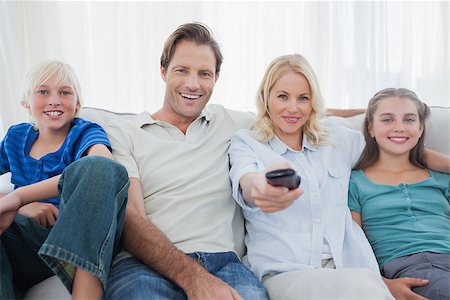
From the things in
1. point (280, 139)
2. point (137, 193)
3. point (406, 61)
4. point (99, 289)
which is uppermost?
point (406, 61)

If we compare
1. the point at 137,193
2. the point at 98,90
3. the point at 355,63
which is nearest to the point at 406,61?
the point at 355,63

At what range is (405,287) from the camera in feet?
4.37

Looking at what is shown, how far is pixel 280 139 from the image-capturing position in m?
1.59

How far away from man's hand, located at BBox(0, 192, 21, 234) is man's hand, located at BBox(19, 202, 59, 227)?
6 centimetres

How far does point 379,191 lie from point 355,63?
1.34 m

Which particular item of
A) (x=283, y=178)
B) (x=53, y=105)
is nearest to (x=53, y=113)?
(x=53, y=105)

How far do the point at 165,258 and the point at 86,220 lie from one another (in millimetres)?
254

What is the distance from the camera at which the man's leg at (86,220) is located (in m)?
1.05

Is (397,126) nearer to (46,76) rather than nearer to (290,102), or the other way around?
(290,102)

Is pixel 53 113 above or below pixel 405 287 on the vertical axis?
above

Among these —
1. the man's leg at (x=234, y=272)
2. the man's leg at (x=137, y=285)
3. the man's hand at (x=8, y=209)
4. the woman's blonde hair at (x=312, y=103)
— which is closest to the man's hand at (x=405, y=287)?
the man's leg at (x=234, y=272)

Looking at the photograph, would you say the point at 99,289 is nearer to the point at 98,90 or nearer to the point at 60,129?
the point at 60,129

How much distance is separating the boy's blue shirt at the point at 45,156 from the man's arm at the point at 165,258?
0.79ft

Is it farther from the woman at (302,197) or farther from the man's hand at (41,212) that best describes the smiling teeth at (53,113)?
the woman at (302,197)
